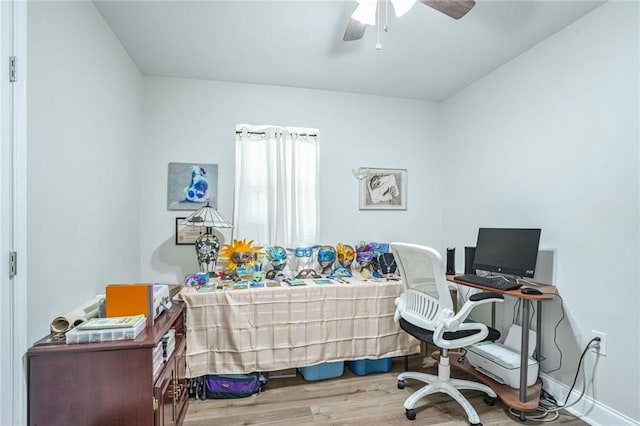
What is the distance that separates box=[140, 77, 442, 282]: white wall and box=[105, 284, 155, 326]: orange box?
1.17m

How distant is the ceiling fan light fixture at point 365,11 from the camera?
4.96 ft

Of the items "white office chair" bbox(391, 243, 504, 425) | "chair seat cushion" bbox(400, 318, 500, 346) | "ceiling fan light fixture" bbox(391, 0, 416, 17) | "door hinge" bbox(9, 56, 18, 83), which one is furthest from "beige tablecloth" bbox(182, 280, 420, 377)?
"ceiling fan light fixture" bbox(391, 0, 416, 17)

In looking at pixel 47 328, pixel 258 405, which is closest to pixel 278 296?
pixel 258 405

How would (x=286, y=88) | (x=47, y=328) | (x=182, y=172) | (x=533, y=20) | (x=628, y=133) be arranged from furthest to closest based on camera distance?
(x=286, y=88), (x=182, y=172), (x=533, y=20), (x=628, y=133), (x=47, y=328)

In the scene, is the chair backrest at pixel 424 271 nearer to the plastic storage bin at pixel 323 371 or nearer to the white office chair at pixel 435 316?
the white office chair at pixel 435 316

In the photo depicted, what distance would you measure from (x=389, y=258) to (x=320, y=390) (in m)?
1.21

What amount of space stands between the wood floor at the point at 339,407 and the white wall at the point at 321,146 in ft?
4.06

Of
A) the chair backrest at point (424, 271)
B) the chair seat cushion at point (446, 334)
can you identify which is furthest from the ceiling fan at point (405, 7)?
the chair seat cushion at point (446, 334)

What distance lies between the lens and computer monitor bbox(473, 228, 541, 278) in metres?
2.08

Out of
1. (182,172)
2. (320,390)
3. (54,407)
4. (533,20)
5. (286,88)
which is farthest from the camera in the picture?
(286,88)

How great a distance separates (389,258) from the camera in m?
2.74

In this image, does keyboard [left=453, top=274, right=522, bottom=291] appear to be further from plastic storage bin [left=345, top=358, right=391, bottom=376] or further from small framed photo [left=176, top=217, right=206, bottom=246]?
small framed photo [left=176, top=217, right=206, bottom=246]

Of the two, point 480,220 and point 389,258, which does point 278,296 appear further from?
point 480,220

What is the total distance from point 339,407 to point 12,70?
2.48 m
